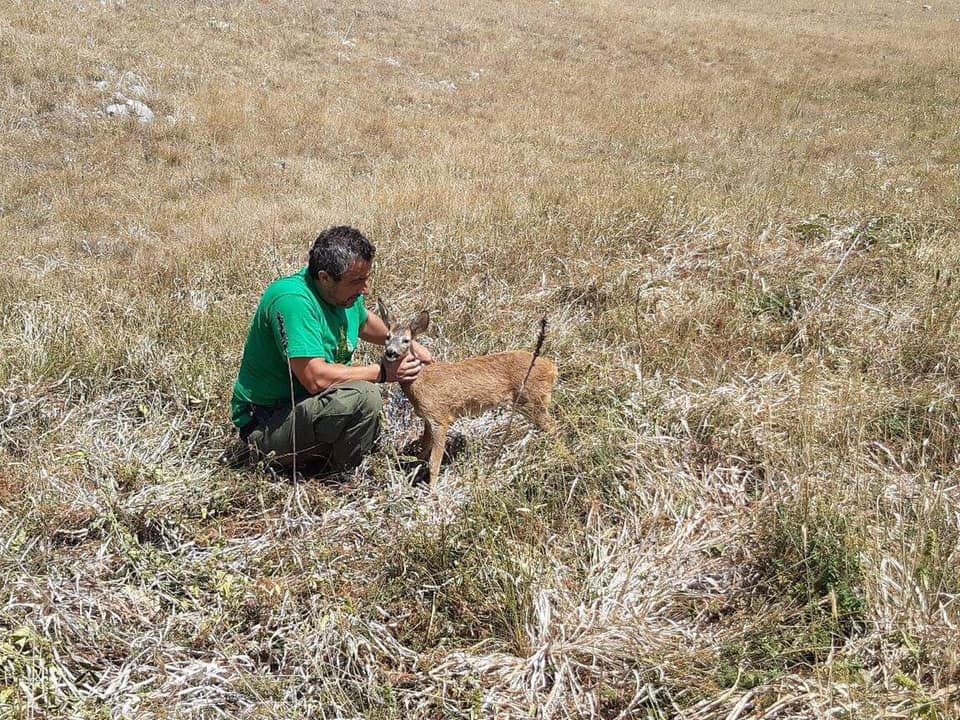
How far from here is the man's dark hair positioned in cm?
386

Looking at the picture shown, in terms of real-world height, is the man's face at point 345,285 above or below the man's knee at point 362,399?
above

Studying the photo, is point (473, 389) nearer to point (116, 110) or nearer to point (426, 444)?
point (426, 444)

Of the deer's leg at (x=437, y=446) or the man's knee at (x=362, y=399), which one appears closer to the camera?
the man's knee at (x=362, y=399)

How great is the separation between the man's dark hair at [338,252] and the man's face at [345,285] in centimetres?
2

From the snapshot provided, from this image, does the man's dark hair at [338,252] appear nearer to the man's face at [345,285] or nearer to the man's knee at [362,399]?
the man's face at [345,285]

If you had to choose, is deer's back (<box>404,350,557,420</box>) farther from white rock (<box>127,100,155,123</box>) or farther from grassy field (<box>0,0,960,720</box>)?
white rock (<box>127,100,155,123</box>)

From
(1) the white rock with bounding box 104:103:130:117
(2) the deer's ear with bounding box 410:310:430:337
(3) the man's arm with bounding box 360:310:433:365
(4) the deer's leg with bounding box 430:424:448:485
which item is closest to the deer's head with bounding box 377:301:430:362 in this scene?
(2) the deer's ear with bounding box 410:310:430:337

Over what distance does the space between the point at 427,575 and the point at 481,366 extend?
144cm

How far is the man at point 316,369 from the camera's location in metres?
3.86

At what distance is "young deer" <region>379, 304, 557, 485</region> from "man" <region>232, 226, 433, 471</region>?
0.15m

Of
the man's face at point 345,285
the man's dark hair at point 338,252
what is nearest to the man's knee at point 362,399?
the man's face at point 345,285

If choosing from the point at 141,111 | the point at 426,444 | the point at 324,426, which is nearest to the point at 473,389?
the point at 426,444

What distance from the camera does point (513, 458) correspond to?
13.8ft

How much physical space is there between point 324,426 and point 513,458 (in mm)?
1065
